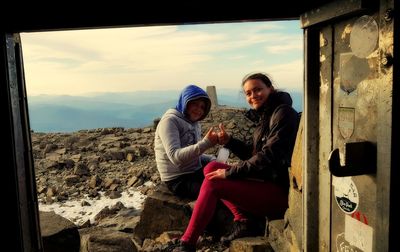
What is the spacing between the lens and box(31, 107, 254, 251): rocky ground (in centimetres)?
841

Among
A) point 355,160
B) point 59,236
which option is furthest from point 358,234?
point 59,236

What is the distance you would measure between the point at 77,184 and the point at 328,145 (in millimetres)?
7627

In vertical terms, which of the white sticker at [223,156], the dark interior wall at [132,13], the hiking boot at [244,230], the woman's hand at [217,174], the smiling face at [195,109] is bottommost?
the hiking boot at [244,230]

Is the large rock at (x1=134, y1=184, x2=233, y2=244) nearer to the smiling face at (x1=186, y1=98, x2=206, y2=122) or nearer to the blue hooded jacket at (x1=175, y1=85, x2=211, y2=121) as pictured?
the smiling face at (x1=186, y1=98, x2=206, y2=122)

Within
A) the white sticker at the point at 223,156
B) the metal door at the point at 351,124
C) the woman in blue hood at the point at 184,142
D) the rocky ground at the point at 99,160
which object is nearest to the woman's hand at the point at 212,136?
the woman in blue hood at the point at 184,142

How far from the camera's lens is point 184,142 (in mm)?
4391

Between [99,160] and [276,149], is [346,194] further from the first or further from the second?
[99,160]

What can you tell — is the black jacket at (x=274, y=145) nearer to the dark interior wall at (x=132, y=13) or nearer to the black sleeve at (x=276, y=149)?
the black sleeve at (x=276, y=149)

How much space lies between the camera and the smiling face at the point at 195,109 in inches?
171

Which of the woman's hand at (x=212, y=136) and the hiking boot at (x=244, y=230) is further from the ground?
the woman's hand at (x=212, y=136)

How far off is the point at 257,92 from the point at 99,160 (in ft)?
25.4

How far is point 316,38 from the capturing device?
7.14ft

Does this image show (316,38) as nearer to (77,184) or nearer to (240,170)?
(240,170)

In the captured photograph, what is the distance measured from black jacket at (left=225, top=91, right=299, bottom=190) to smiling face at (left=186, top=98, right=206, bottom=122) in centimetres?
85
